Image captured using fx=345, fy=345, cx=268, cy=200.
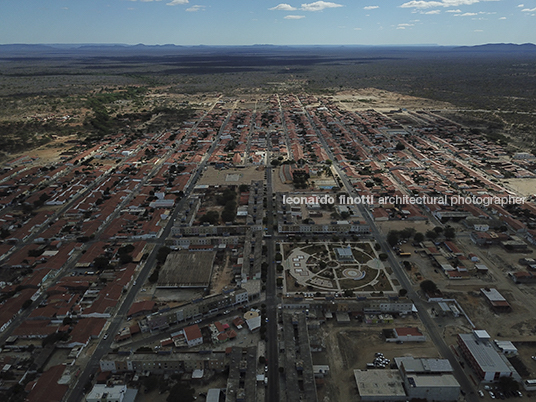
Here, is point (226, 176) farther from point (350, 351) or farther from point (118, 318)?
point (350, 351)

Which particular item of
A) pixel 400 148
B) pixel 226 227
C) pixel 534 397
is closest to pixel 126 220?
pixel 226 227

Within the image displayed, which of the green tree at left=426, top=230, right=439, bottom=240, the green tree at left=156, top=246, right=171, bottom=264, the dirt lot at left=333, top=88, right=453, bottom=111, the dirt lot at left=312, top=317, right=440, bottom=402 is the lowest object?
the dirt lot at left=312, top=317, right=440, bottom=402

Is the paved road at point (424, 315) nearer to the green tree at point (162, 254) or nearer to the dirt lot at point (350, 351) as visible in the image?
the dirt lot at point (350, 351)

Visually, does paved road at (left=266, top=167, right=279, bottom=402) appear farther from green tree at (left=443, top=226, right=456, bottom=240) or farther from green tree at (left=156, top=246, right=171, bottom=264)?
green tree at (left=443, top=226, right=456, bottom=240)

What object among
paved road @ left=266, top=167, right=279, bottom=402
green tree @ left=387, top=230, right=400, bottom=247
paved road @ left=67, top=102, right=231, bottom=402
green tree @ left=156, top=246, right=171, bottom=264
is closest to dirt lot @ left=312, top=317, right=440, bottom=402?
paved road @ left=266, top=167, right=279, bottom=402

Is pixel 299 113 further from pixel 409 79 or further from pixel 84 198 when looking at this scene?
pixel 409 79

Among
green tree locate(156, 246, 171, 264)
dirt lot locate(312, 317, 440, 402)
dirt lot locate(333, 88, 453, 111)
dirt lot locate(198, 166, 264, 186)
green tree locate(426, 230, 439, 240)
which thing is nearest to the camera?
dirt lot locate(312, 317, 440, 402)

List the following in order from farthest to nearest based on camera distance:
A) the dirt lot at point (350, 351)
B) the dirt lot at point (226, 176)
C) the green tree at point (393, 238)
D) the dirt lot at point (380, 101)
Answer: the dirt lot at point (380, 101)
the dirt lot at point (226, 176)
the green tree at point (393, 238)
the dirt lot at point (350, 351)

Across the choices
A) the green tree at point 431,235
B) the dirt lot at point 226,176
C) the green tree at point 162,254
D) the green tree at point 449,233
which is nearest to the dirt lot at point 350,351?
the green tree at point 431,235

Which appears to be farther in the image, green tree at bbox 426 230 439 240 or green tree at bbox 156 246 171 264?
green tree at bbox 426 230 439 240
